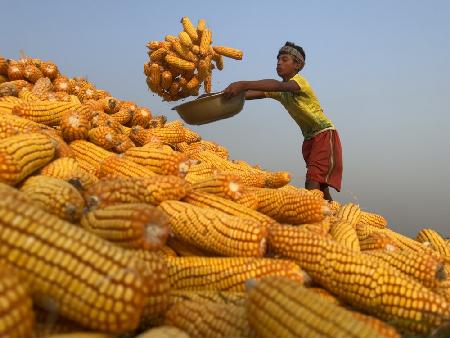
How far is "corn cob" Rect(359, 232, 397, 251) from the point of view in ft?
13.2

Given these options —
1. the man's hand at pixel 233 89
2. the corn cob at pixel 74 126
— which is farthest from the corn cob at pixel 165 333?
the man's hand at pixel 233 89

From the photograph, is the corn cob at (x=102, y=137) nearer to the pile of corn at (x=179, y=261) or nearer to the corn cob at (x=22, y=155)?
the pile of corn at (x=179, y=261)

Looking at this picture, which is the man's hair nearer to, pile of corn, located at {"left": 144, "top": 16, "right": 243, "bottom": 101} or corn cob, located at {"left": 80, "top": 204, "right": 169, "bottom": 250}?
pile of corn, located at {"left": 144, "top": 16, "right": 243, "bottom": 101}

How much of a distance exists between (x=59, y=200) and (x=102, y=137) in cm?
258

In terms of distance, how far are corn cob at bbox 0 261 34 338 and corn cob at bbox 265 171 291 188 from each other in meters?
3.98

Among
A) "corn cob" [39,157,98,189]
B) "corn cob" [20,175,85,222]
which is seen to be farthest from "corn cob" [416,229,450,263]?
"corn cob" [20,175,85,222]

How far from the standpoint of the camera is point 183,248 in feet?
11.0

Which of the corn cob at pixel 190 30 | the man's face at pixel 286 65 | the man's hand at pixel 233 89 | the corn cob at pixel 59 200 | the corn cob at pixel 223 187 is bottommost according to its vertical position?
the corn cob at pixel 59 200

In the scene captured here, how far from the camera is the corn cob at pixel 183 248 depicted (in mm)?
3330

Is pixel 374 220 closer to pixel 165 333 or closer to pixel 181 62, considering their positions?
pixel 165 333

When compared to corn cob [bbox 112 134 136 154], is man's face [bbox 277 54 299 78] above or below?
above

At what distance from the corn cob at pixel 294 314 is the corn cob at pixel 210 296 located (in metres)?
0.36

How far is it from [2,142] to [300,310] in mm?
2735

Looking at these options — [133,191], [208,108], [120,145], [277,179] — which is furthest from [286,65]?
[133,191]
